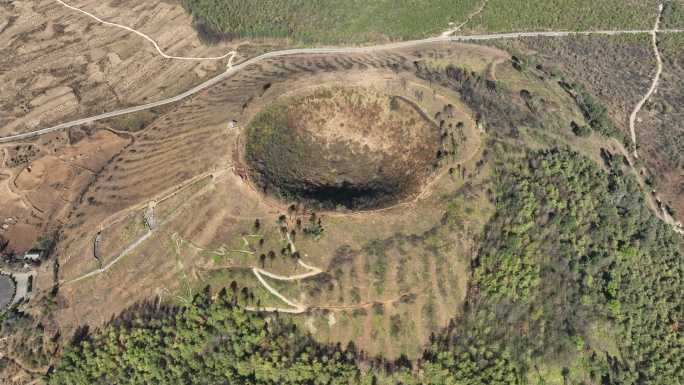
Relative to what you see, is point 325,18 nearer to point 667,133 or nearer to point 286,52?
point 286,52

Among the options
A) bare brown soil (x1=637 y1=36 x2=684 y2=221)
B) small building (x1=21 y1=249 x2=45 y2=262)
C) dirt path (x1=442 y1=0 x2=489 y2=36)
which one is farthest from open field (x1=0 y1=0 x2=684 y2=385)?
dirt path (x1=442 y1=0 x2=489 y2=36)

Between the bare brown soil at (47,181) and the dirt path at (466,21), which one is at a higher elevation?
the dirt path at (466,21)

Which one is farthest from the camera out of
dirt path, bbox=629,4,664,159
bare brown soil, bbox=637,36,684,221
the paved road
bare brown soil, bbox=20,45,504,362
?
dirt path, bbox=629,4,664,159

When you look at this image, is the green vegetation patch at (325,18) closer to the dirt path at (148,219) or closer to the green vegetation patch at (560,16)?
the green vegetation patch at (560,16)

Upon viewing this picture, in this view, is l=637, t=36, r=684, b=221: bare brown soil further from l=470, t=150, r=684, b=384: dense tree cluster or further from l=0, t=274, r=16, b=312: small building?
l=0, t=274, r=16, b=312: small building

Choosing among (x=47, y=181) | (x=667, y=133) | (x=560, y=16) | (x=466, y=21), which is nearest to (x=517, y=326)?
(x=667, y=133)

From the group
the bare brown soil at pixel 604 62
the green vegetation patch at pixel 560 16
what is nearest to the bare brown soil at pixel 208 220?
the bare brown soil at pixel 604 62
